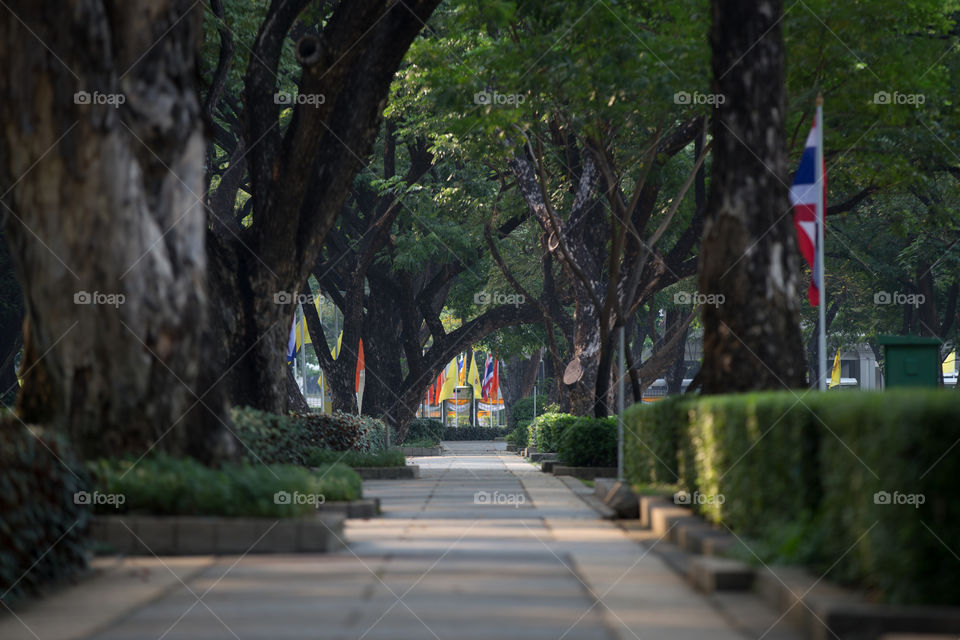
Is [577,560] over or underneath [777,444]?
underneath

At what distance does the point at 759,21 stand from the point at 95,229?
745cm

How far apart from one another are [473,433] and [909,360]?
188 feet

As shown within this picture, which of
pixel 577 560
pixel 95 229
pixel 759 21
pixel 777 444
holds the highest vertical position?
pixel 759 21

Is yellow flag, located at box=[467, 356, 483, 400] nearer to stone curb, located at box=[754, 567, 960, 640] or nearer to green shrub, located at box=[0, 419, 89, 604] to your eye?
green shrub, located at box=[0, 419, 89, 604]

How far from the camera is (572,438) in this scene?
23422mm

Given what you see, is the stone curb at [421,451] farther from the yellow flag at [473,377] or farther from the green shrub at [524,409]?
the yellow flag at [473,377]

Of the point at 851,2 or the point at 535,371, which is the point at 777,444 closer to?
the point at 851,2

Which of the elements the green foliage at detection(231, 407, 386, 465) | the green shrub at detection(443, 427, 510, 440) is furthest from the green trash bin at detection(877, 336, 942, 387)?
the green shrub at detection(443, 427, 510, 440)

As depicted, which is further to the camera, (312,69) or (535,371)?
(535,371)

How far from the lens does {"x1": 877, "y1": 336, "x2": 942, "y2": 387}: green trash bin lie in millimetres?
15758

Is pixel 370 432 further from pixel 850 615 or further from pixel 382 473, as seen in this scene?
pixel 850 615

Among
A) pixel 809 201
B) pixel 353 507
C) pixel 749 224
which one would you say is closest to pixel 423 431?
pixel 809 201

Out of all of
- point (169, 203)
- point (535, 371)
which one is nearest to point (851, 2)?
point (169, 203)

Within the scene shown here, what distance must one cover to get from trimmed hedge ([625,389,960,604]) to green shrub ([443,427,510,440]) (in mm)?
59888
